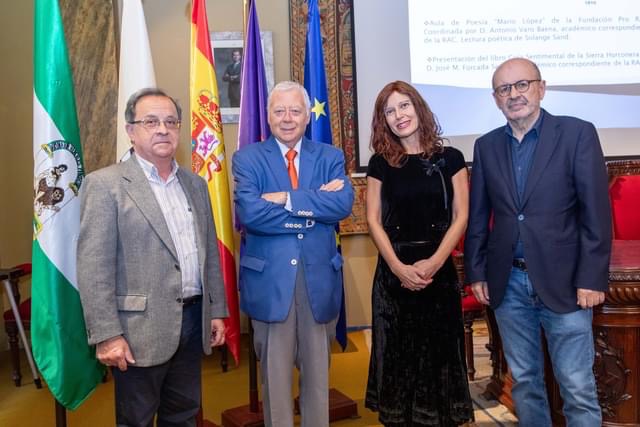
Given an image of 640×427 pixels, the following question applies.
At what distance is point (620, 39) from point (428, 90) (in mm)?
1468

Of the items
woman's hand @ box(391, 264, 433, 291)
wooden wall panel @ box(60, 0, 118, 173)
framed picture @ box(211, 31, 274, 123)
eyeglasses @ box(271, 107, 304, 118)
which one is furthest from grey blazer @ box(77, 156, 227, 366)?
framed picture @ box(211, 31, 274, 123)

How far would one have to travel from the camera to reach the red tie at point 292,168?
2205mm

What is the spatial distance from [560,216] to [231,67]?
295cm

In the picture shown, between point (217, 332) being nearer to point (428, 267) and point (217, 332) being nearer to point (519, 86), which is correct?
point (428, 267)

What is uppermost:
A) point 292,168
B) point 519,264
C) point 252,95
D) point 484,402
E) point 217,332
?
point 252,95

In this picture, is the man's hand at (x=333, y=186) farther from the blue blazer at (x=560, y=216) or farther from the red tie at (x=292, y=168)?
the blue blazer at (x=560, y=216)

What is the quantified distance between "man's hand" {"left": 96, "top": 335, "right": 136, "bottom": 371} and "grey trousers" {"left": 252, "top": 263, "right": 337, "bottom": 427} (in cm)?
57

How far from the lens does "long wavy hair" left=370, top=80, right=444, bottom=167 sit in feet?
7.20

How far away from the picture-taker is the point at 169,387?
1.95 metres

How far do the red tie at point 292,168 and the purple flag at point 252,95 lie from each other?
69 centimetres

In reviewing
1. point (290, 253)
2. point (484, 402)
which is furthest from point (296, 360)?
point (484, 402)

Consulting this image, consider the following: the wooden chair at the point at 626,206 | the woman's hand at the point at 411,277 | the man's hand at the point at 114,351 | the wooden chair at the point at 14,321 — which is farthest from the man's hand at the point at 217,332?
the wooden chair at the point at 626,206

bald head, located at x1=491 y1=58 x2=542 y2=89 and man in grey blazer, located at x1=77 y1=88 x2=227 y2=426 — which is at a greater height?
bald head, located at x1=491 y1=58 x2=542 y2=89

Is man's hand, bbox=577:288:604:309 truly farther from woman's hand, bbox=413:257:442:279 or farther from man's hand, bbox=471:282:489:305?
woman's hand, bbox=413:257:442:279
